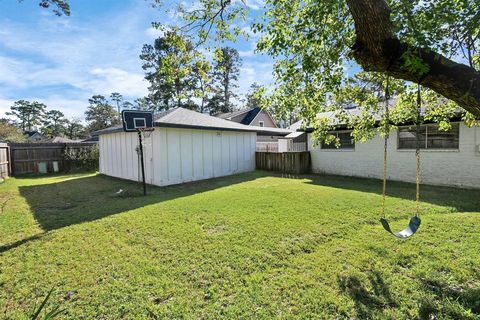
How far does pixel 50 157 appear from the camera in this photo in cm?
1532

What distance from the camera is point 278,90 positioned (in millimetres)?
4625

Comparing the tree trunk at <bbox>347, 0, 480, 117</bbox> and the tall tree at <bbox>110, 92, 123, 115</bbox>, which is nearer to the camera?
the tree trunk at <bbox>347, 0, 480, 117</bbox>

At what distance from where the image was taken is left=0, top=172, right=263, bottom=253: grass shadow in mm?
5621

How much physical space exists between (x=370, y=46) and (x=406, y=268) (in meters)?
2.78

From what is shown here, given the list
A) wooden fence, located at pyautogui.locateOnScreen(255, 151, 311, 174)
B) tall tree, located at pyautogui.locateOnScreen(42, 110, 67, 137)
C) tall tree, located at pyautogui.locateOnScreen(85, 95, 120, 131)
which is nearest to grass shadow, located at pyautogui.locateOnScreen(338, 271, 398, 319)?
wooden fence, located at pyautogui.locateOnScreen(255, 151, 311, 174)

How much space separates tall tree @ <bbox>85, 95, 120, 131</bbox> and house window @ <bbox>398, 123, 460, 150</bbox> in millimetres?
48249

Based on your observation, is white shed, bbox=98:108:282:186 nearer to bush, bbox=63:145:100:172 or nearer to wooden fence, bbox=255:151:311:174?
wooden fence, bbox=255:151:311:174

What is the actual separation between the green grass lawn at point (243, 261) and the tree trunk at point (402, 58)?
208cm

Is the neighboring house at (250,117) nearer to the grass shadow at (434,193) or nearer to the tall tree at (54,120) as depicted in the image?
the grass shadow at (434,193)

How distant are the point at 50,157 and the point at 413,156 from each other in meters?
19.3

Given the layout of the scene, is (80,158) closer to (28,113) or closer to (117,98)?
(117,98)

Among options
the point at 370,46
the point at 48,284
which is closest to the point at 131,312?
the point at 48,284

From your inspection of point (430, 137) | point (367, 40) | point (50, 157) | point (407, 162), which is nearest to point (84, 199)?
point (367, 40)

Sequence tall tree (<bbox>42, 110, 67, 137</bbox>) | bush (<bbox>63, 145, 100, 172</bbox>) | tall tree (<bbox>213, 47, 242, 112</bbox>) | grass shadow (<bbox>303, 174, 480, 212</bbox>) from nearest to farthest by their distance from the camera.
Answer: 1. grass shadow (<bbox>303, 174, 480, 212</bbox>)
2. bush (<bbox>63, 145, 100, 172</bbox>)
3. tall tree (<bbox>213, 47, 242, 112</bbox>)
4. tall tree (<bbox>42, 110, 67, 137</bbox>)
